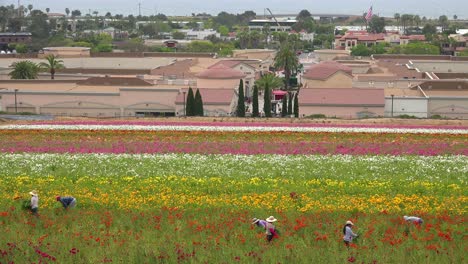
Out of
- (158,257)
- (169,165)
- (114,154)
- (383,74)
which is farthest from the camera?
(383,74)

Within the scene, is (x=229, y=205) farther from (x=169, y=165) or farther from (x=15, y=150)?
(x=15, y=150)

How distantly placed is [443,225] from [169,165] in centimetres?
1270

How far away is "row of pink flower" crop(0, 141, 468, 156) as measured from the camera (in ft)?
116

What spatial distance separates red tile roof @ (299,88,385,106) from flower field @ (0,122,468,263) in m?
21.6

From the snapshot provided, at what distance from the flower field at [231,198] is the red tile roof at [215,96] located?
24304 millimetres

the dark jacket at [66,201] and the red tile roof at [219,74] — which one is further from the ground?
the red tile roof at [219,74]

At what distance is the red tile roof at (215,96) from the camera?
2571 inches

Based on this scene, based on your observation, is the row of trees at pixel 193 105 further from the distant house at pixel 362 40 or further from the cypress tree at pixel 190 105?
the distant house at pixel 362 40

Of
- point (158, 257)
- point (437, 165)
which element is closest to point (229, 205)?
point (158, 257)

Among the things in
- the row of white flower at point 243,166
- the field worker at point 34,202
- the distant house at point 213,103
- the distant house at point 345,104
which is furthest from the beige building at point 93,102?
the field worker at point 34,202

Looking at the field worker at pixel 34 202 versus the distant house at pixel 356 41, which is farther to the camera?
the distant house at pixel 356 41

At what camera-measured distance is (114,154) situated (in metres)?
34.4

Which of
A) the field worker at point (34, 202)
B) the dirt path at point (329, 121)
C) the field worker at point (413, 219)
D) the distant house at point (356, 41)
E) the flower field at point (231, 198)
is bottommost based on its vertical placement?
the dirt path at point (329, 121)

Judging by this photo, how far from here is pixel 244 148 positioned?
36562 mm
